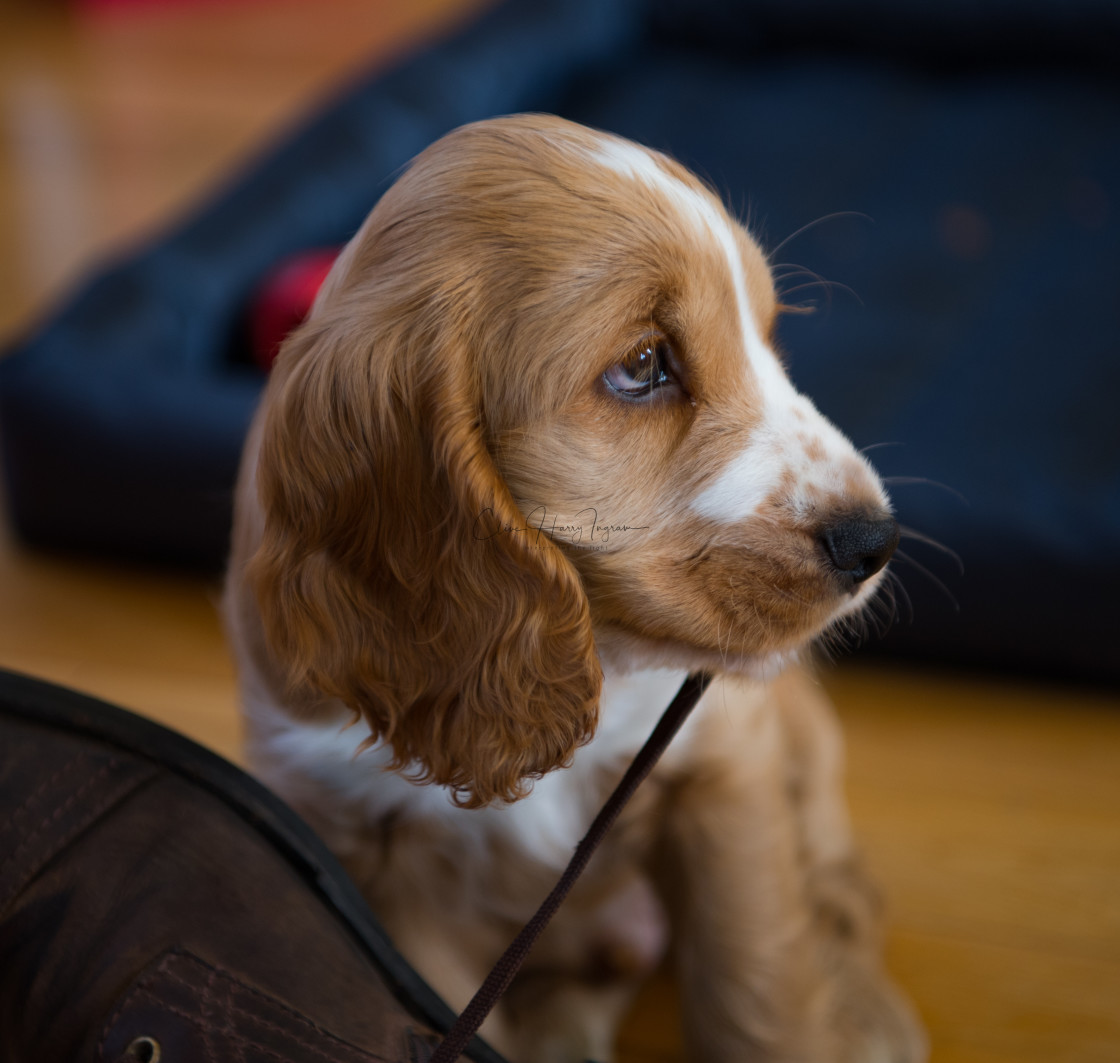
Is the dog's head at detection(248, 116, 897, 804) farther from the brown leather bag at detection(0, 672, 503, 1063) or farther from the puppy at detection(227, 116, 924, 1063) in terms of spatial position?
the brown leather bag at detection(0, 672, 503, 1063)

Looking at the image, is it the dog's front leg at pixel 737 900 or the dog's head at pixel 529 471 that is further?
the dog's front leg at pixel 737 900

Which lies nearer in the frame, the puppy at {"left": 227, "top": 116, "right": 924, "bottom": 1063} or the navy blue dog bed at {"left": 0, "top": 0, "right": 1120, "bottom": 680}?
the puppy at {"left": 227, "top": 116, "right": 924, "bottom": 1063}

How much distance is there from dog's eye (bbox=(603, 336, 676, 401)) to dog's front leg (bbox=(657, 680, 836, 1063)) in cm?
36

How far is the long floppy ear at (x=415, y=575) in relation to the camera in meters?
1.11

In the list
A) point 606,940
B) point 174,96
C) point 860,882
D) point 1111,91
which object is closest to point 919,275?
point 1111,91

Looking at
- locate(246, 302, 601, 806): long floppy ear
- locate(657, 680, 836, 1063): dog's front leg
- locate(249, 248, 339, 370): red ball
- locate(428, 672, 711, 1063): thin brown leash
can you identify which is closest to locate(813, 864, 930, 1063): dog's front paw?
locate(657, 680, 836, 1063): dog's front leg

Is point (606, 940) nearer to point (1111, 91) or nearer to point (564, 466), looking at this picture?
point (564, 466)

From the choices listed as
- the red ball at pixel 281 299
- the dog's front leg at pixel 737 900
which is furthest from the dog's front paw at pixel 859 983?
the red ball at pixel 281 299

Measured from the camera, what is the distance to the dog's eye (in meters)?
1.13

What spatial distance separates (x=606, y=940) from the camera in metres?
1.54

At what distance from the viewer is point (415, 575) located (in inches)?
Answer: 44.9

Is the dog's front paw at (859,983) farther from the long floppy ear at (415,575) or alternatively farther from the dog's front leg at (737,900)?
the long floppy ear at (415,575)

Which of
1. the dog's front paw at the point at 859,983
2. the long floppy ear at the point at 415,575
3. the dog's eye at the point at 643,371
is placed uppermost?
the dog's eye at the point at 643,371

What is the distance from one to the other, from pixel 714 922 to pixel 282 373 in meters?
0.75
